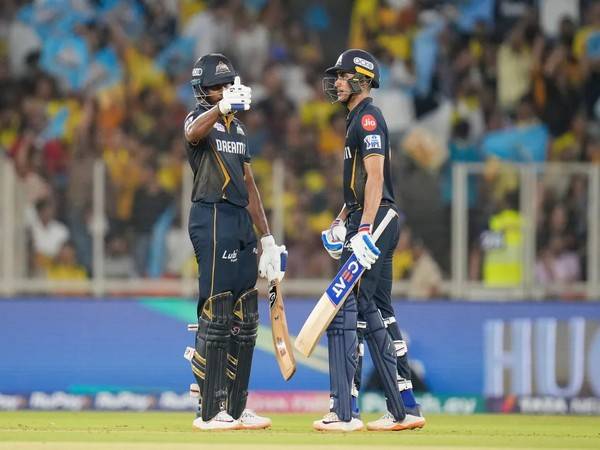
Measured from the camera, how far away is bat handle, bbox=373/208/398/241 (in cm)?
818

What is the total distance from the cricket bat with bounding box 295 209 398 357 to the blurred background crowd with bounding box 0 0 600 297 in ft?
16.0

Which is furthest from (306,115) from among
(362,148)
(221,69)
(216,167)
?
(362,148)

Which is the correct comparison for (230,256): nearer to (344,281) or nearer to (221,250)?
(221,250)

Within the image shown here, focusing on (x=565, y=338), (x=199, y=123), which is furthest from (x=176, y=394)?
(x=199, y=123)

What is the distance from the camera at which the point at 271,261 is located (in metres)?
8.65

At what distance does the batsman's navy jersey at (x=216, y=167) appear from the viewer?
8.23m

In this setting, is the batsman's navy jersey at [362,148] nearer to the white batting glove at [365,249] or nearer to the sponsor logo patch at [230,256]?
the white batting glove at [365,249]

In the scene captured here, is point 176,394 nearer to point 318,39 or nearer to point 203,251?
point 203,251

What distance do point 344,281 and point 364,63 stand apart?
1.38 meters

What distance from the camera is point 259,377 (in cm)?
1214

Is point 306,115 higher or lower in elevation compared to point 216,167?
higher

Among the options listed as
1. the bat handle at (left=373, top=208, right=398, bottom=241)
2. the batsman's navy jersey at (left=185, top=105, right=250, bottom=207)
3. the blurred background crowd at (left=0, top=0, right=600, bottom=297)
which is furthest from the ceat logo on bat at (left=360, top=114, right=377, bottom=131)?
the blurred background crowd at (left=0, top=0, right=600, bottom=297)

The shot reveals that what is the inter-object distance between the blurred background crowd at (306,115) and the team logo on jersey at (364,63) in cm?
459

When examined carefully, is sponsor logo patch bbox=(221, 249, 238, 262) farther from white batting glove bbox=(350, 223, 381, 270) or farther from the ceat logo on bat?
the ceat logo on bat
